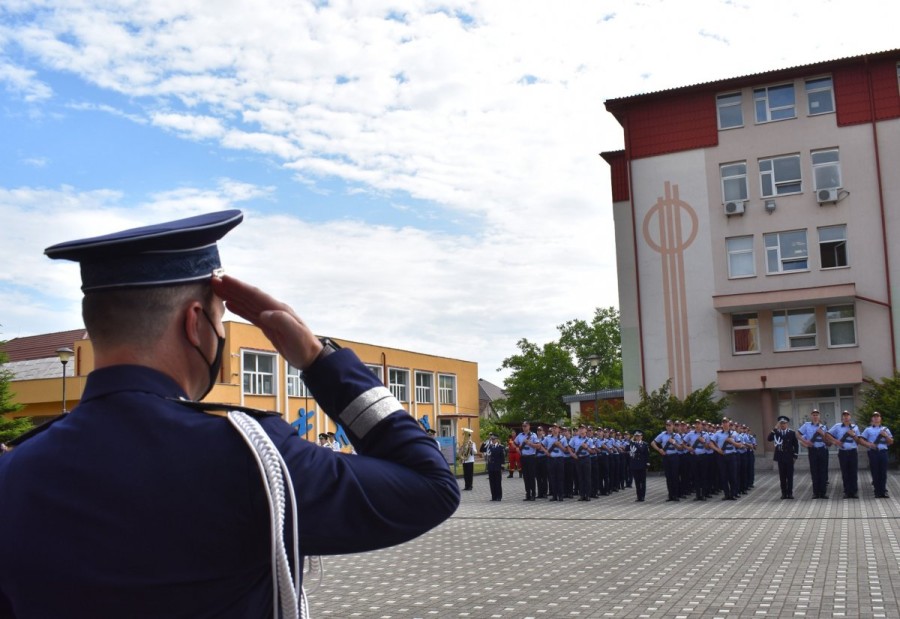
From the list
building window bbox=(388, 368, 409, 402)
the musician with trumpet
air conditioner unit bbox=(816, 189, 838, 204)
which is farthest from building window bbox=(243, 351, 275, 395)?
the musician with trumpet

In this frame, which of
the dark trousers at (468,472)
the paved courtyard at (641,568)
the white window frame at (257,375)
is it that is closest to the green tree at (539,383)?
the white window frame at (257,375)

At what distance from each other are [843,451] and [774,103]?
20.5 meters

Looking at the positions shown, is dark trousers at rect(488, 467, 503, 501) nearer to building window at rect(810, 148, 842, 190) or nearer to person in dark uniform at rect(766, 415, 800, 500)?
person in dark uniform at rect(766, 415, 800, 500)

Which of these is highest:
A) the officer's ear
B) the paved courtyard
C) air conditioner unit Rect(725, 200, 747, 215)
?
air conditioner unit Rect(725, 200, 747, 215)

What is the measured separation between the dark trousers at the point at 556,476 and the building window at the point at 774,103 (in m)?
20.1

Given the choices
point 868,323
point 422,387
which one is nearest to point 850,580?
point 868,323

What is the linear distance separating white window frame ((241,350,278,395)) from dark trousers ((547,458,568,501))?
21.4 metres

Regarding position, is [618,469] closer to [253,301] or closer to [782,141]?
[782,141]

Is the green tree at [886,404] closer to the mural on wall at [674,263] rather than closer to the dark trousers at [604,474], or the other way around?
the mural on wall at [674,263]

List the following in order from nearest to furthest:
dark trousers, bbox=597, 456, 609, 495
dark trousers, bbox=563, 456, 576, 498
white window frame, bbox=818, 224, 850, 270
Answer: dark trousers, bbox=563, 456, 576, 498
dark trousers, bbox=597, 456, 609, 495
white window frame, bbox=818, 224, 850, 270

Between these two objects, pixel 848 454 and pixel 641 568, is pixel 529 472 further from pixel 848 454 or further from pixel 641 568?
pixel 641 568

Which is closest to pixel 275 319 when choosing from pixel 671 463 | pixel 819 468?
pixel 819 468

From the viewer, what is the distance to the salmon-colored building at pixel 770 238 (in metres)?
34.9

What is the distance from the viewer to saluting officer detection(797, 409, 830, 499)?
21344mm
